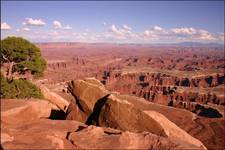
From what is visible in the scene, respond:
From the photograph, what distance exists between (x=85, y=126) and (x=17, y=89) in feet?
40.8

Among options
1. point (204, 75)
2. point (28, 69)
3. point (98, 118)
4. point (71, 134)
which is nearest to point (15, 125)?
point (71, 134)

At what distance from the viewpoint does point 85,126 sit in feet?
53.2

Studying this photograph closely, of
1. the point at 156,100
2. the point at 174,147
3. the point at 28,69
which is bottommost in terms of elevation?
the point at 156,100

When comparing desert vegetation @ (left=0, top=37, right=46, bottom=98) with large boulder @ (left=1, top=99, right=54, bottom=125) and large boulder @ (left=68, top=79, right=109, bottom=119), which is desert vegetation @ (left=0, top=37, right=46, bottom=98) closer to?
large boulder @ (left=68, top=79, right=109, bottom=119)

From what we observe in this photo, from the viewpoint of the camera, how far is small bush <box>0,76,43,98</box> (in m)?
24.7

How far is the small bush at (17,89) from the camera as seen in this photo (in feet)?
81.1

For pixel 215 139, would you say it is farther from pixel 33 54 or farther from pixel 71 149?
pixel 71 149

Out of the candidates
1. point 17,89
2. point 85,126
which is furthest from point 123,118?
point 17,89

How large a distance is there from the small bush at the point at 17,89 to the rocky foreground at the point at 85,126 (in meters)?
5.61

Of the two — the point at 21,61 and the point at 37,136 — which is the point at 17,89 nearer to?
the point at 21,61

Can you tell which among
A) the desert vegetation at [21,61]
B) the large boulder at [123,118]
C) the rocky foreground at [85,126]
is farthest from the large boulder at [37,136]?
the desert vegetation at [21,61]

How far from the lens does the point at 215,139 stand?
1868 inches

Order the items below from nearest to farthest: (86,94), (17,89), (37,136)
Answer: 1. (37,136)
2. (86,94)
3. (17,89)

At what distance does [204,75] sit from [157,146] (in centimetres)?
16256
